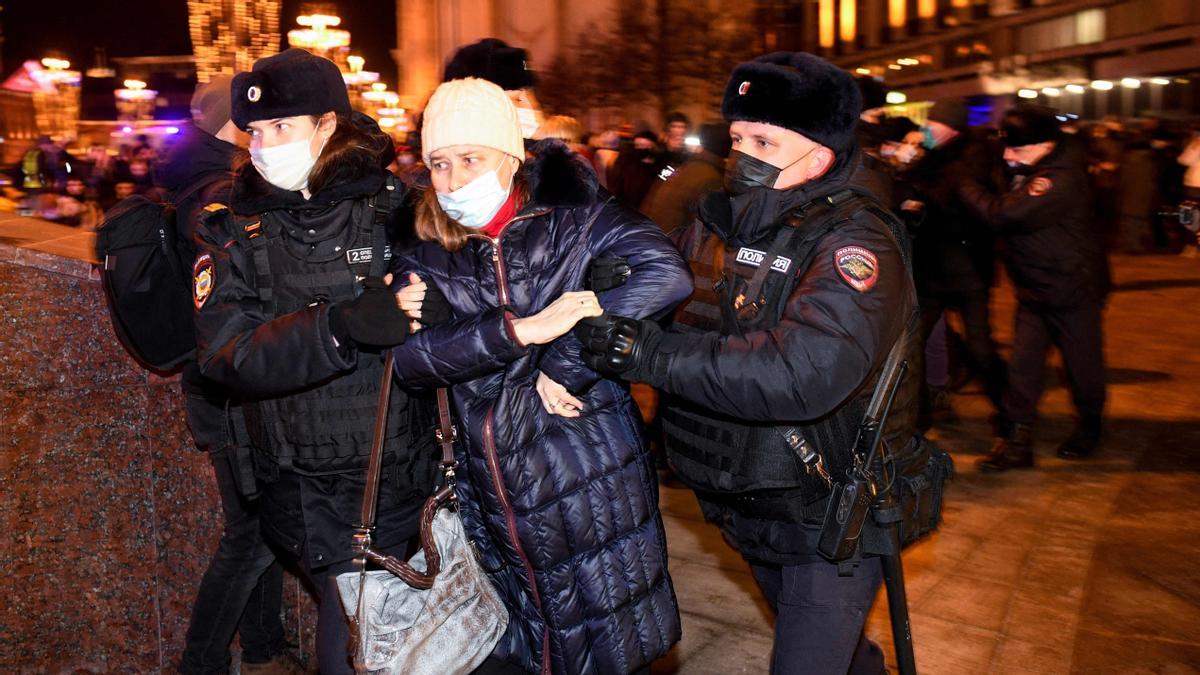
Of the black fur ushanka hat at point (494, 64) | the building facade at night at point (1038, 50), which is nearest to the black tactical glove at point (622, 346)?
the black fur ushanka hat at point (494, 64)

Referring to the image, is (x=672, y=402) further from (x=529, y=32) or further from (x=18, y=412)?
A: (x=529, y=32)

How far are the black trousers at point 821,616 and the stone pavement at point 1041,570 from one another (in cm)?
146

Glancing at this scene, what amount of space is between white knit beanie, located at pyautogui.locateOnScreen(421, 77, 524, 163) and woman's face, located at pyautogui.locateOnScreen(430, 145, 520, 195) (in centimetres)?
2

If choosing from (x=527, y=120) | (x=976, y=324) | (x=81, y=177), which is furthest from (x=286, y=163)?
(x=81, y=177)

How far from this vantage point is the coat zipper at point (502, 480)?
107 inches

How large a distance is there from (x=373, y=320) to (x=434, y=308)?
18 cm

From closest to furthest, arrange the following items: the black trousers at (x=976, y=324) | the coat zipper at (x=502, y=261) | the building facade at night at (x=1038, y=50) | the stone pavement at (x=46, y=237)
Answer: the coat zipper at (x=502, y=261) < the stone pavement at (x=46, y=237) < the black trousers at (x=976, y=324) < the building facade at night at (x=1038, y=50)

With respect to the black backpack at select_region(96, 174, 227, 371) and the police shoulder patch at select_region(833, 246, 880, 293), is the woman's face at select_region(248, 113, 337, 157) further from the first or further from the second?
the police shoulder patch at select_region(833, 246, 880, 293)

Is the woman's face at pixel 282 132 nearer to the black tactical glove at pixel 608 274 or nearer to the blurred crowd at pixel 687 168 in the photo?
the blurred crowd at pixel 687 168

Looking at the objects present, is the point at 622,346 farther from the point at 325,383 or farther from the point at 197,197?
the point at 197,197

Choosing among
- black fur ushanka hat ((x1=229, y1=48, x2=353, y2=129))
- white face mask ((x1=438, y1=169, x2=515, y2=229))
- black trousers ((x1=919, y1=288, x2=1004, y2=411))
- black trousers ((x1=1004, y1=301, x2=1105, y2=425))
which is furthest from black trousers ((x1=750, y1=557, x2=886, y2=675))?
black trousers ((x1=919, y1=288, x2=1004, y2=411))

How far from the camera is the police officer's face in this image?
109 inches

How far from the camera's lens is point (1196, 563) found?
16.8ft

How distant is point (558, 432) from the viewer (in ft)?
9.11
